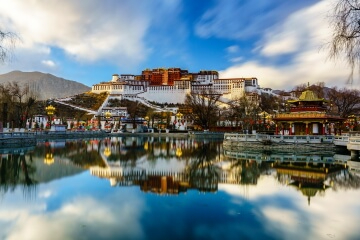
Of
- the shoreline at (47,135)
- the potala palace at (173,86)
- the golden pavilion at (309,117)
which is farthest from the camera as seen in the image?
the potala palace at (173,86)

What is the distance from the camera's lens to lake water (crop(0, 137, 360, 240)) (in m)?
8.73

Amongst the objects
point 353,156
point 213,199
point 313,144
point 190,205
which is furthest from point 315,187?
point 313,144

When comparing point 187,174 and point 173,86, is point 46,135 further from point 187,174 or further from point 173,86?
point 173,86

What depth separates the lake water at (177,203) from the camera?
28.7 feet

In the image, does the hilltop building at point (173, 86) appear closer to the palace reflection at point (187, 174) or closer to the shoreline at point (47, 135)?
the shoreline at point (47, 135)

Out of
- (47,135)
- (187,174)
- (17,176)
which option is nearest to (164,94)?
(47,135)

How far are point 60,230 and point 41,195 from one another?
4651 millimetres

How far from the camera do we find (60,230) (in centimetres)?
873

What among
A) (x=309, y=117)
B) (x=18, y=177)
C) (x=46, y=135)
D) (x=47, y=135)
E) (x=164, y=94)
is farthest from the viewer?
(x=164, y=94)

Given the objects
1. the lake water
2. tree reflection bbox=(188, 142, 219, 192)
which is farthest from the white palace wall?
the lake water

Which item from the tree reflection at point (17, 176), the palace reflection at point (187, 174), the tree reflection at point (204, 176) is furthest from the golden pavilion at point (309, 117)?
the tree reflection at point (17, 176)

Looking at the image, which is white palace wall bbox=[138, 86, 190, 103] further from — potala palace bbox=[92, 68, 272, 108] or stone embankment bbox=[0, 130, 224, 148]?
stone embankment bbox=[0, 130, 224, 148]

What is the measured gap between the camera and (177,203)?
38.6 feet

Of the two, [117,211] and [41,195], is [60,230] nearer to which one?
[117,211]
